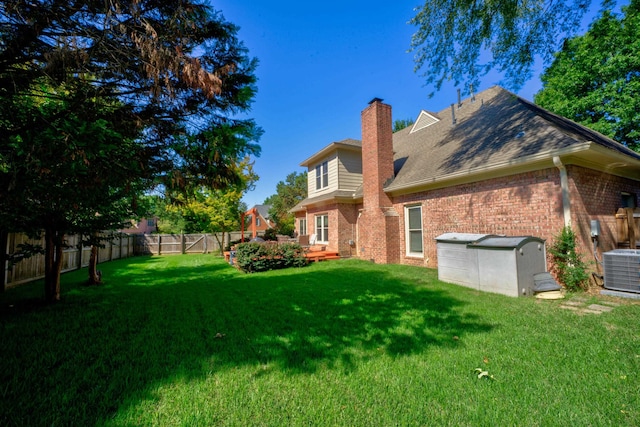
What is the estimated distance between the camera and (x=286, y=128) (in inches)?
563

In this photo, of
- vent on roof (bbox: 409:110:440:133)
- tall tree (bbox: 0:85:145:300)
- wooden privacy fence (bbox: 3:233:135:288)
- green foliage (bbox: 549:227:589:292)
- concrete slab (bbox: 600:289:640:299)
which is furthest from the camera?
vent on roof (bbox: 409:110:440:133)

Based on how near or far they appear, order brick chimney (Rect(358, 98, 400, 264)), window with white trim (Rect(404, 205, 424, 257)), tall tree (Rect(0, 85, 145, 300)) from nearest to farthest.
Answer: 1. tall tree (Rect(0, 85, 145, 300))
2. window with white trim (Rect(404, 205, 424, 257))
3. brick chimney (Rect(358, 98, 400, 264))

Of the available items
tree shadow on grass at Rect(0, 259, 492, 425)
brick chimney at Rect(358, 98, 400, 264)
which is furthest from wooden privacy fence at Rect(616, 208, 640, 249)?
brick chimney at Rect(358, 98, 400, 264)

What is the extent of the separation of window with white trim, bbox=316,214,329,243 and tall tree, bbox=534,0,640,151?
14.2 metres

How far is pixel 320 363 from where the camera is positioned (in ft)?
9.79

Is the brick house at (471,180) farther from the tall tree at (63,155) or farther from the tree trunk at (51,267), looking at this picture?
the tree trunk at (51,267)

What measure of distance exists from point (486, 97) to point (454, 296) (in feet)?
35.9

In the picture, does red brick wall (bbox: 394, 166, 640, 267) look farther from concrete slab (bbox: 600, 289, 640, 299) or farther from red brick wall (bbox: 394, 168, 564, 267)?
concrete slab (bbox: 600, 289, 640, 299)

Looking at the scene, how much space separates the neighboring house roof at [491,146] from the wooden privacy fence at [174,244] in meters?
11.7

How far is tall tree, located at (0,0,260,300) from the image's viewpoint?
2.74 meters

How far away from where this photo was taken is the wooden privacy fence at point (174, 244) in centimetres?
1871

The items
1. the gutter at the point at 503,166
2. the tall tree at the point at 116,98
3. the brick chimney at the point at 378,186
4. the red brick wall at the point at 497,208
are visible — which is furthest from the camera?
the brick chimney at the point at 378,186

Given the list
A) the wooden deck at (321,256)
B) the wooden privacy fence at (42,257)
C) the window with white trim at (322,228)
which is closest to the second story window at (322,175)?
the window with white trim at (322,228)

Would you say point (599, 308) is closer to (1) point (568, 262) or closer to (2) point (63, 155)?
(1) point (568, 262)
